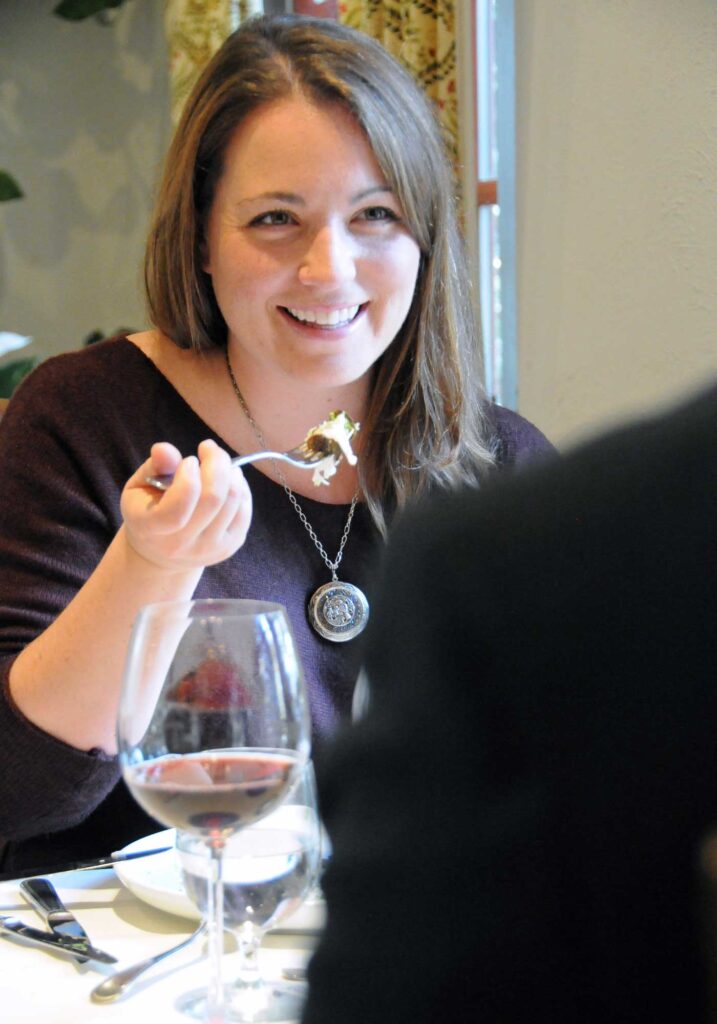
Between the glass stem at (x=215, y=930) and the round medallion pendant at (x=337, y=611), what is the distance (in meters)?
0.70

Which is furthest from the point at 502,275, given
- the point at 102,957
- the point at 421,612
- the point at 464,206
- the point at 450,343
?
Answer: the point at 421,612

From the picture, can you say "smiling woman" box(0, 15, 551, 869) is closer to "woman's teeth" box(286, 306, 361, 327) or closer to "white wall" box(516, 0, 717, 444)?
"woman's teeth" box(286, 306, 361, 327)

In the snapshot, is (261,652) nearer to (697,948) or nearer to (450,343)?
(697,948)

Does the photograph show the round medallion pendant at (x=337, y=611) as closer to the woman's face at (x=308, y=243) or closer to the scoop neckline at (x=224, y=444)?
the scoop neckline at (x=224, y=444)

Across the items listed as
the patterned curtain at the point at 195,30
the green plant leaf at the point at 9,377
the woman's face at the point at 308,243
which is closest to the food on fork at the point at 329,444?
the woman's face at the point at 308,243

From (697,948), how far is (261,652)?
39 cm

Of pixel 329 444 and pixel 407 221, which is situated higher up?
pixel 407 221

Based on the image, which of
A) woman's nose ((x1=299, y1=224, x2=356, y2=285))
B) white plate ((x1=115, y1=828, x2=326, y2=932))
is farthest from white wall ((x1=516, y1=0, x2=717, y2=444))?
white plate ((x1=115, y1=828, x2=326, y2=932))

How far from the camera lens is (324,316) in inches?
54.6

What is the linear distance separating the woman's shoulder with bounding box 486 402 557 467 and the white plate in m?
0.81

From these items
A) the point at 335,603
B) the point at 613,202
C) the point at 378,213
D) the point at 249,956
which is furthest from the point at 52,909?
the point at 613,202

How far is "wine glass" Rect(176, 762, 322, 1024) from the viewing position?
2.39 ft

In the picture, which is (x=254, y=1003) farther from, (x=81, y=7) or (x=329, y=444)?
(x=81, y=7)

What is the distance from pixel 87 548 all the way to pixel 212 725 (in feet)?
2.25
